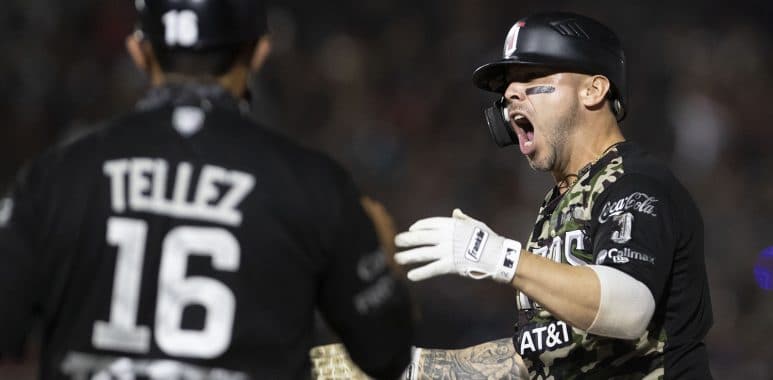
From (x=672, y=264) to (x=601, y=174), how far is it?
407mm

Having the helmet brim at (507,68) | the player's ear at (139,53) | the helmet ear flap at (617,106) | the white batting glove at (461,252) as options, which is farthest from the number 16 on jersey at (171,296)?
the helmet ear flap at (617,106)

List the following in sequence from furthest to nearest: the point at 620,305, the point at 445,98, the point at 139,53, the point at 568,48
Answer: the point at 445,98
the point at 568,48
the point at 620,305
the point at 139,53

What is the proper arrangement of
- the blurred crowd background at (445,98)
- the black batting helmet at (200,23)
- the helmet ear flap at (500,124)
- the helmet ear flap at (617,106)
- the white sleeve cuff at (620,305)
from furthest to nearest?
the blurred crowd background at (445,98) → the helmet ear flap at (500,124) → the helmet ear flap at (617,106) → the white sleeve cuff at (620,305) → the black batting helmet at (200,23)

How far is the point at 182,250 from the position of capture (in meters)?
2.73

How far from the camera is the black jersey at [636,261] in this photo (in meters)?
3.67

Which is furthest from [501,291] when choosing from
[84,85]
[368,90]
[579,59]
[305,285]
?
[305,285]

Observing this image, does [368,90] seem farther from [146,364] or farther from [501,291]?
[146,364]

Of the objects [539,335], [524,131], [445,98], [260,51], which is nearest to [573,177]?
[524,131]

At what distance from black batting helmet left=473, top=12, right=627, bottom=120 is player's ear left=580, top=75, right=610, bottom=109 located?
0.09ft

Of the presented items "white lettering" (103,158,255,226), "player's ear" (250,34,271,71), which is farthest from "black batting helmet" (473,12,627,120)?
"white lettering" (103,158,255,226)

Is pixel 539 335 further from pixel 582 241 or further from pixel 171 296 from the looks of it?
pixel 171 296

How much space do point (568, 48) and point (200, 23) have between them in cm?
175

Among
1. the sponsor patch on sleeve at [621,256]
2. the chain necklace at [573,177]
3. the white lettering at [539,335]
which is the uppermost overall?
the chain necklace at [573,177]

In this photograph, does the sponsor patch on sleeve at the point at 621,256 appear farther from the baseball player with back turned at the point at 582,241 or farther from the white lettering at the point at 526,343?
the white lettering at the point at 526,343
